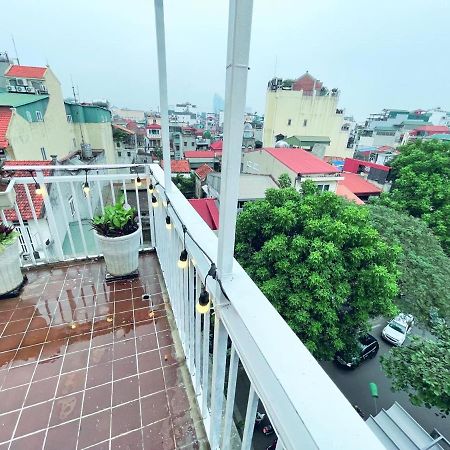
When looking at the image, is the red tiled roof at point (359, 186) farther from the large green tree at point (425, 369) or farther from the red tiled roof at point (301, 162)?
the large green tree at point (425, 369)

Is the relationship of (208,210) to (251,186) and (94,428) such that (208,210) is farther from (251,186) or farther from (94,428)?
(94,428)

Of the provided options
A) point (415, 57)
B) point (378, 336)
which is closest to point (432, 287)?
point (378, 336)

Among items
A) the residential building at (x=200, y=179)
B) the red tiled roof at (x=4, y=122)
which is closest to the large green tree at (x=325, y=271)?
the red tiled roof at (x=4, y=122)

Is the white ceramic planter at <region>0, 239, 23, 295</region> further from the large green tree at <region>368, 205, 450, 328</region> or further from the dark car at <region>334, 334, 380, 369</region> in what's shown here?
the dark car at <region>334, 334, 380, 369</region>

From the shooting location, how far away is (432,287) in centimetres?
581

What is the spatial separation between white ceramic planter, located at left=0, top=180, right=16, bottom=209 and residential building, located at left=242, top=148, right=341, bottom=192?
366 inches

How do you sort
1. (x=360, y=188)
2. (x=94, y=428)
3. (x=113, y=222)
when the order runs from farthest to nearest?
(x=360, y=188)
(x=113, y=222)
(x=94, y=428)

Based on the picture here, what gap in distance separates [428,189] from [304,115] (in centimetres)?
1452

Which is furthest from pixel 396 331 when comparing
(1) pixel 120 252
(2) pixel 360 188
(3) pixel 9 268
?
(3) pixel 9 268

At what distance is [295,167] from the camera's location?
11.0m

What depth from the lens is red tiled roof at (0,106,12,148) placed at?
26.3ft

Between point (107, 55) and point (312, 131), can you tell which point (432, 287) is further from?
point (312, 131)

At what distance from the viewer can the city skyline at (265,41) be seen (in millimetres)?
833

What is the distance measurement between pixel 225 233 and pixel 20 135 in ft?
37.7
